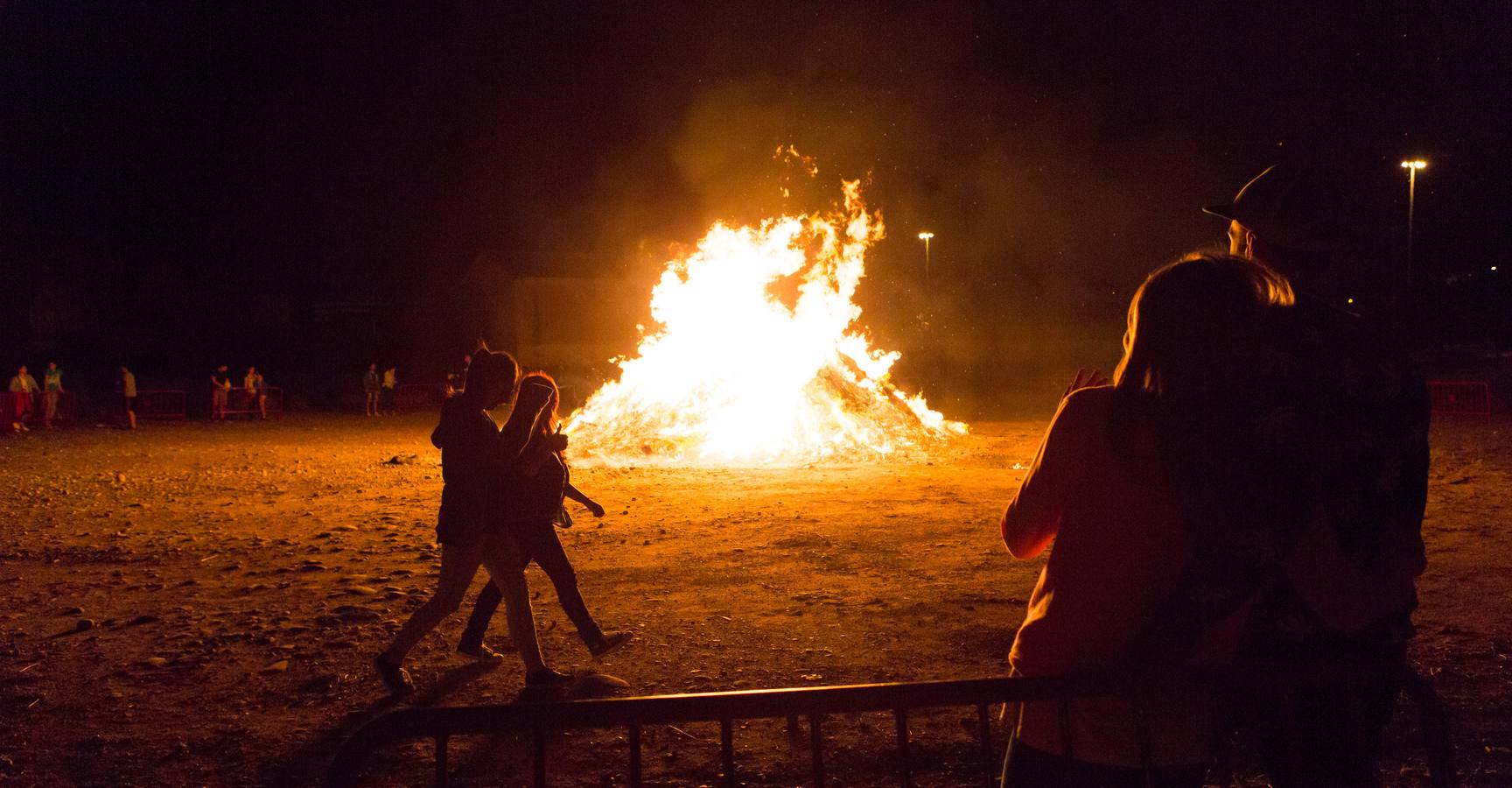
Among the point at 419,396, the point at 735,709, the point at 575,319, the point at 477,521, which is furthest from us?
the point at 575,319

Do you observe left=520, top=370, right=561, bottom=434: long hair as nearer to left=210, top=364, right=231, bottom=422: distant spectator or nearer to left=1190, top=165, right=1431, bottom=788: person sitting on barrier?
left=1190, top=165, right=1431, bottom=788: person sitting on barrier

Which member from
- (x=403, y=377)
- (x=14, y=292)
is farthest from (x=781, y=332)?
(x=14, y=292)

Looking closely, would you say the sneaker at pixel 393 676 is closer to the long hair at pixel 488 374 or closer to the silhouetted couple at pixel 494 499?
the silhouetted couple at pixel 494 499

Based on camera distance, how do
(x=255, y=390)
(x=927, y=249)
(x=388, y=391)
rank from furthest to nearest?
(x=927, y=249), (x=388, y=391), (x=255, y=390)

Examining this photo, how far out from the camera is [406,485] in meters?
13.2

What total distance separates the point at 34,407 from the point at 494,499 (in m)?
25.1

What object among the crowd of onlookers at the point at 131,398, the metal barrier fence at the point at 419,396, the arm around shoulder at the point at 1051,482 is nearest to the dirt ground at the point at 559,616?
the arm around shoulder at the point at 1051,482

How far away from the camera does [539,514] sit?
532 cm

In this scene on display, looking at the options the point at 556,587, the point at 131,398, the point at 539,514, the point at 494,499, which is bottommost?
the point at 556,587

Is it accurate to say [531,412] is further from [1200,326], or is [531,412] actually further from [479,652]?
[1200,326]

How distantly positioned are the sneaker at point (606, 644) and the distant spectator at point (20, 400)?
74.6 feet

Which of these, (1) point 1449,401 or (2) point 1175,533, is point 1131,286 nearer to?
(1) point 1449,401

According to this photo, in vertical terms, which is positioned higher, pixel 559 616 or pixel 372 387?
pixel 372 387

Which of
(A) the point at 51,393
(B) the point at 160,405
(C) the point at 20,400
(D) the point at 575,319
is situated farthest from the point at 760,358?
(D) the point at 575,319
